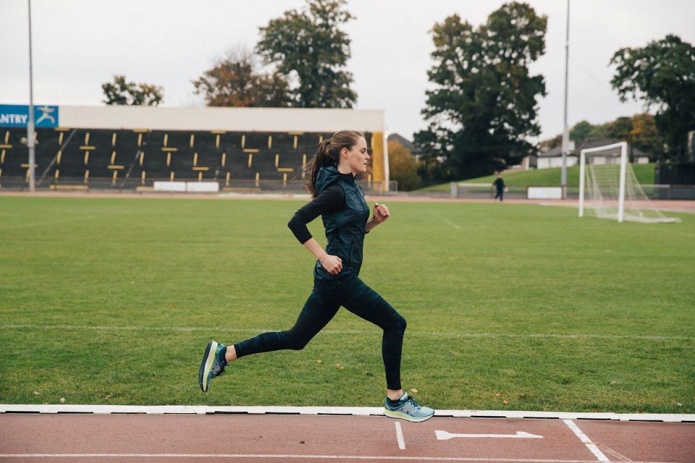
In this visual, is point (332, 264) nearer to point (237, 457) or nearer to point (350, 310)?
point (350, 310)

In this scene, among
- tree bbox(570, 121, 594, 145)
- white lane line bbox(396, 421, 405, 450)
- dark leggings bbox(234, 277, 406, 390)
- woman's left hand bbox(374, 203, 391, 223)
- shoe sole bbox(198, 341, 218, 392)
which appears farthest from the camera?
tree bbox(570, 121, 594, 145)

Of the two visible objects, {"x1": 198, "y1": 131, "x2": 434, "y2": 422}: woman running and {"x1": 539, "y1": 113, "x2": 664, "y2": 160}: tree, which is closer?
{"x1": 198, "y1": 131, "x2": 434, "y2": 422}: woman running

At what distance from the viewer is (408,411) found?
4766 mm

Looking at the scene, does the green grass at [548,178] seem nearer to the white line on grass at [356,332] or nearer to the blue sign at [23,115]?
the blue sign at [23,115]

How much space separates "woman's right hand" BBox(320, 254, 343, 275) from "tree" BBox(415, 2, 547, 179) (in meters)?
72.6

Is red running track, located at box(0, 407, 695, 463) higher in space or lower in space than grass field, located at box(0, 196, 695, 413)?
lower

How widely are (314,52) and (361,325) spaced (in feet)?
263

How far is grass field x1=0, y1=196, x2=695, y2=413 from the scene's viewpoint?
18.2 feet

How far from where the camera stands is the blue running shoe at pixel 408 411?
4750 mm

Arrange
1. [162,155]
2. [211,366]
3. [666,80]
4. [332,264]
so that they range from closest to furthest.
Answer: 1. [332,264]
2. [211,366]
3. [666,80]
4. [162,155]

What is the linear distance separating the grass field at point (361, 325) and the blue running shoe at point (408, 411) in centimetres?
46

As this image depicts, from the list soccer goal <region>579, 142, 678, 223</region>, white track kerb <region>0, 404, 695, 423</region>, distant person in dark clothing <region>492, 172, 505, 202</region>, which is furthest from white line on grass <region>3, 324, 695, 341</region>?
distant person in dark clothing <region>492, 172, 505, 202</region>

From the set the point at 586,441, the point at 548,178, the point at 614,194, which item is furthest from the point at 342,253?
the point at 548,178

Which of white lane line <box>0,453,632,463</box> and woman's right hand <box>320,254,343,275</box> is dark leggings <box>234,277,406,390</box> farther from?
white lane line <box>0,453,632,463</box>
